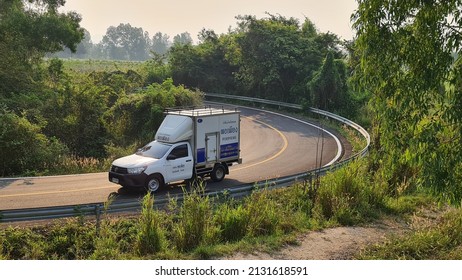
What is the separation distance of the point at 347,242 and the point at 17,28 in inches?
1157

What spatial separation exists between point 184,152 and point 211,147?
1284 millimetres

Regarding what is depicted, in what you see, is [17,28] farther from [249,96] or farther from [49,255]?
[49,255]

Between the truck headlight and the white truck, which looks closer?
the truck headlight

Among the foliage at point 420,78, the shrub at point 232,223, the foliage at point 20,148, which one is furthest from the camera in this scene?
the foliage at point 20,148

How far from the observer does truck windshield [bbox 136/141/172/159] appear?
1661cm

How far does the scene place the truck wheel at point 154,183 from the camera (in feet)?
52.4

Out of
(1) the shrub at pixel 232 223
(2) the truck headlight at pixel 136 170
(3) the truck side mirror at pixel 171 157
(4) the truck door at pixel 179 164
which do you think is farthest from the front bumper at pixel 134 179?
(1) the shrub at pixel 232 223

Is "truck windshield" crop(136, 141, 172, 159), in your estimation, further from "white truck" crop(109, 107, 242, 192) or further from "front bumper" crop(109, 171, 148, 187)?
"front bumper" crop(109, 171, 148, 187)

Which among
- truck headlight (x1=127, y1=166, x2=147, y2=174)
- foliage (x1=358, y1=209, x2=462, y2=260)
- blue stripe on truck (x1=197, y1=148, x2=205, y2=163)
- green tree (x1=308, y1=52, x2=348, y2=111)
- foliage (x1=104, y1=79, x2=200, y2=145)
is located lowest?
foliage (x1=358, y1=209, x2=462, y2=260)

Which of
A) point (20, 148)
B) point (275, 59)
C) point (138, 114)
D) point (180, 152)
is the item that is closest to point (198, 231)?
point (180, 152)

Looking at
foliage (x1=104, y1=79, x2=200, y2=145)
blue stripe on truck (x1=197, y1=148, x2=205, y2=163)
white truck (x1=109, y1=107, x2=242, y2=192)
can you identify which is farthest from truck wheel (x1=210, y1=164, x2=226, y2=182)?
foliage (x1=104, y1=79, x2=200, y2=145)

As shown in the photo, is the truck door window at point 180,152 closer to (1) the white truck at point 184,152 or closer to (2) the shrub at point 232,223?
(1) the white truck at point 184,152

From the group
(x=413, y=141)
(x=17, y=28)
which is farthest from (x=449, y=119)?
(x=17, y=28)

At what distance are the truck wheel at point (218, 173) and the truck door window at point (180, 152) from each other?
1664 millimetres
